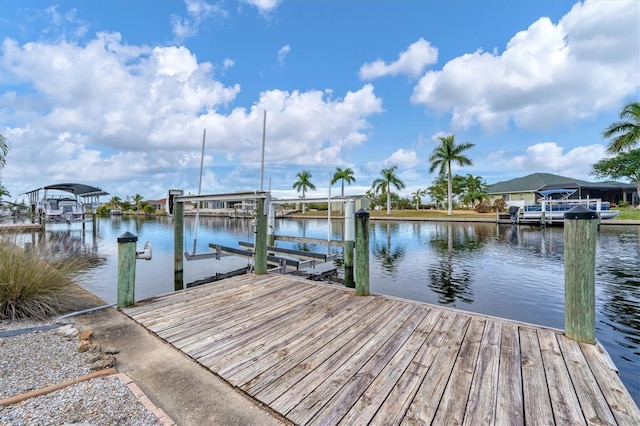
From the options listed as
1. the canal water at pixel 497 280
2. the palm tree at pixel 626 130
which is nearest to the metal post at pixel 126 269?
the canal water at pixel 497 280

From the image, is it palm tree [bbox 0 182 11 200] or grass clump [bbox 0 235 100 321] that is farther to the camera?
palm tree [bbox 0 182 11 200]

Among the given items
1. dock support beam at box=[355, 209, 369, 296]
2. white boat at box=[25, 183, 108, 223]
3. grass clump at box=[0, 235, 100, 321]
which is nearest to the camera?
grass clump at box=[0, 235, 100, 321]

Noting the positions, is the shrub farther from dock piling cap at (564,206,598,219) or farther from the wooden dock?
dock piling cap at (564,206,598,219)

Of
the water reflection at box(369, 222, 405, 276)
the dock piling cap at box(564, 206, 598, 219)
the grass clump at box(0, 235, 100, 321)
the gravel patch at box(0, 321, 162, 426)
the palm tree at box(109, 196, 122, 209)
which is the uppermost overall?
the palm tree at box(109, 196, 122, 209)

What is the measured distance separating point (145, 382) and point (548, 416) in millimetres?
2598

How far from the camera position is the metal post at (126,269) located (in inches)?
146

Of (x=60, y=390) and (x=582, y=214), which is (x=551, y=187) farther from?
(x=60, y=390)

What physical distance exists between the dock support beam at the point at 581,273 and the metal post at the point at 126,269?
4628mm

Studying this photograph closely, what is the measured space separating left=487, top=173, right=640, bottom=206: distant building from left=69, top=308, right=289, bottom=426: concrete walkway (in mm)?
41044

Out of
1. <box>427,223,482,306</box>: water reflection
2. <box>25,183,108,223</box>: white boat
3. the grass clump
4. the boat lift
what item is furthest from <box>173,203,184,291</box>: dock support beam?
<box>25,183,108,223</box>: white boat

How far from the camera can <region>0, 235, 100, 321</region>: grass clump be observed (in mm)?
3486

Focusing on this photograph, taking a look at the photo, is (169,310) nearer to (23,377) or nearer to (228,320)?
(228,320)

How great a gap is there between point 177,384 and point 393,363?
1.60 m

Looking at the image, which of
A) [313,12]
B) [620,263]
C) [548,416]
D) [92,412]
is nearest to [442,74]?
[313,12]
